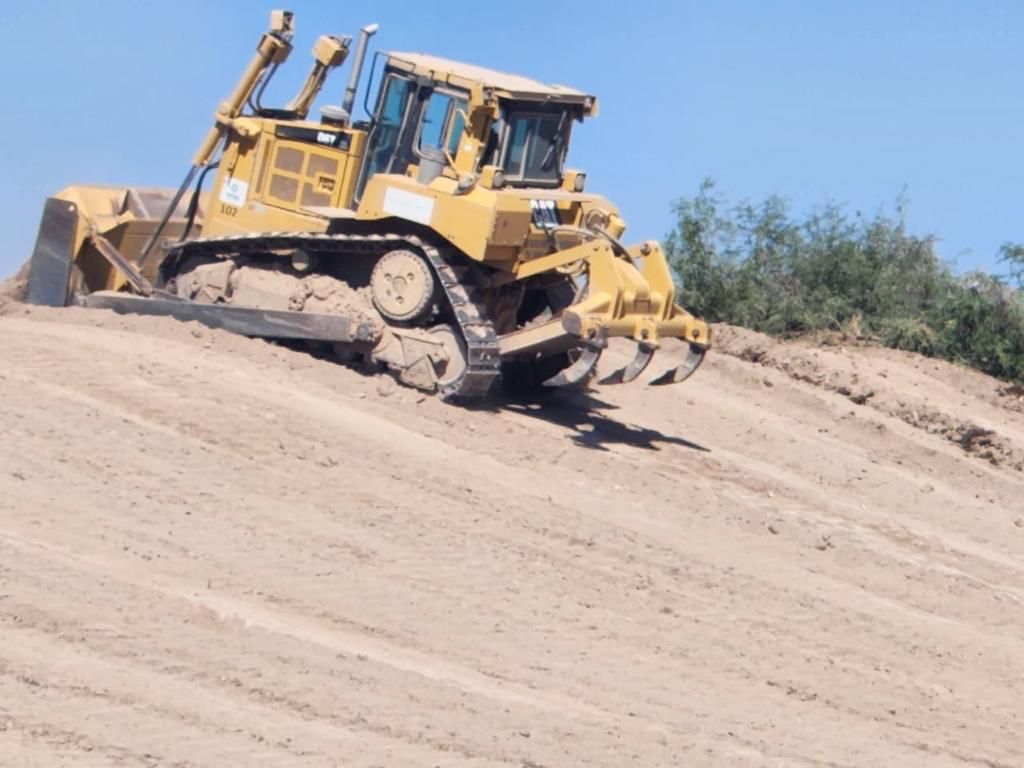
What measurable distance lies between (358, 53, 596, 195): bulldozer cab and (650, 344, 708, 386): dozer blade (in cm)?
182

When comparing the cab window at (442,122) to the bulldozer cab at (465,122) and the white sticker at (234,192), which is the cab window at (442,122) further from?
the white sticker at (234,192)

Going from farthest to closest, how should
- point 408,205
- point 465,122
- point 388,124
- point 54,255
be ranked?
point 54,255
point 388,124
point 465,122
point 408,205

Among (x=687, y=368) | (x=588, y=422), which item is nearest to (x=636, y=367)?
(x=687, y=368)

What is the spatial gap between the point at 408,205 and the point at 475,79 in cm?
113

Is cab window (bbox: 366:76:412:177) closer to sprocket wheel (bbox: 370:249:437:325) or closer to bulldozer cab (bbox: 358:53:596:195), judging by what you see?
bulldozer cab (bbox: 358:53:596:195)

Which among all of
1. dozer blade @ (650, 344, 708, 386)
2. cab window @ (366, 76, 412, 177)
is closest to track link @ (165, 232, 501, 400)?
cab window @ (366, 76, 412, 177)

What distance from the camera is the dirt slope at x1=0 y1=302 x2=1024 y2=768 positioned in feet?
24.9

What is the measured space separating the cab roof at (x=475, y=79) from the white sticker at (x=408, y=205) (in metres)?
0.96

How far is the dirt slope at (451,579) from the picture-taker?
7.58m

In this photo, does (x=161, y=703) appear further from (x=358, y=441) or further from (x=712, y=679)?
(x=358, y=441)

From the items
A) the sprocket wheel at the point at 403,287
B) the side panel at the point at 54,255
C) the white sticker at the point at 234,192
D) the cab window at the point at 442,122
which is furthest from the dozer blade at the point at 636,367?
the side panel at the point at 54,255

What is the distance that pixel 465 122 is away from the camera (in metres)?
13.5

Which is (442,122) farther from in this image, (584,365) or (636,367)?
(636,367)

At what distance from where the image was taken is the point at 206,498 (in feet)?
32.7
